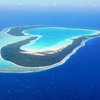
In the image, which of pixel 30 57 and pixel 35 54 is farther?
pixel 35 54

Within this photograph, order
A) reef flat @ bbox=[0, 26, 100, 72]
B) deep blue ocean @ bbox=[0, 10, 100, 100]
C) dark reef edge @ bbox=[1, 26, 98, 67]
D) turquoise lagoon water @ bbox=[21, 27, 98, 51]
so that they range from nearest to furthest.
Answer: deep blue ocean @ bbox=[0, 10, 100, 100] < reef flat @ bbox=[0, 26, 100, 72] < dark reef edge @ bbox=[1, 26, 98, 67] < turquoise lagoon water @ bbox=[21, 27, 98, 51]

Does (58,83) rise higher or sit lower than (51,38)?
higher

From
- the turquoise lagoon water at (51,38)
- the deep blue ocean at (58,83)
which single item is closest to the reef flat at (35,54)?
the turquoise lagoon water at (51,38)

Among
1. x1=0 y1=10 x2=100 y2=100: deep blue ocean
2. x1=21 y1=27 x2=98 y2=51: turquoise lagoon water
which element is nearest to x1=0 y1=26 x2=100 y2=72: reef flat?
x1=21 y1=27 x2=98 y2=51: turquoise lagoon water

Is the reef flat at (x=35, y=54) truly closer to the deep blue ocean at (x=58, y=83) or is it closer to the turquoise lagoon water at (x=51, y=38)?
the turquoise lagoon water at (x=51, y=38)

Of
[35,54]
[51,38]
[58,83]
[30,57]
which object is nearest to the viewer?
[58,83]

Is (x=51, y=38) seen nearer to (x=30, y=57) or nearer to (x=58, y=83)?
(x=30, y=57)

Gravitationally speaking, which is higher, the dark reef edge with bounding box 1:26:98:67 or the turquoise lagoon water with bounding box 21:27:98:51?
the dark reef edge with bounding box 1:26:98:67

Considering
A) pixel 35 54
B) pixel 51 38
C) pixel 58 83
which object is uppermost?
pixel 35 54

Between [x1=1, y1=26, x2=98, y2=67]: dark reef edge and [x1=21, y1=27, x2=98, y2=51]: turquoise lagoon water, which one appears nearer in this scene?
[x1=1, y1=26, x2=98, y2=67]: dark reef edge

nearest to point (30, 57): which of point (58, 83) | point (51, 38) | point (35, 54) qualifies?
point (35, 54)

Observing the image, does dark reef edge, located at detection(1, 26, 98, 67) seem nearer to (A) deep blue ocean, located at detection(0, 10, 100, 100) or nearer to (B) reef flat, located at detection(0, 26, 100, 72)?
(B) reef flat, located at detection(0, 26, 100, 72)

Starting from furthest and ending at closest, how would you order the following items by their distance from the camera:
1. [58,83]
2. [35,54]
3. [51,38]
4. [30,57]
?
[51,38], [35,54], [30,57], [58,83]

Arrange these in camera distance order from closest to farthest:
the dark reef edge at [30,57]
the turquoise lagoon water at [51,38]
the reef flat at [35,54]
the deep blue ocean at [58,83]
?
the deep blue ocean at [58,83] → the reef flat at [35,54] → the dark reef edge at [30,57] → the turquoise lagoon water at [51,38]
